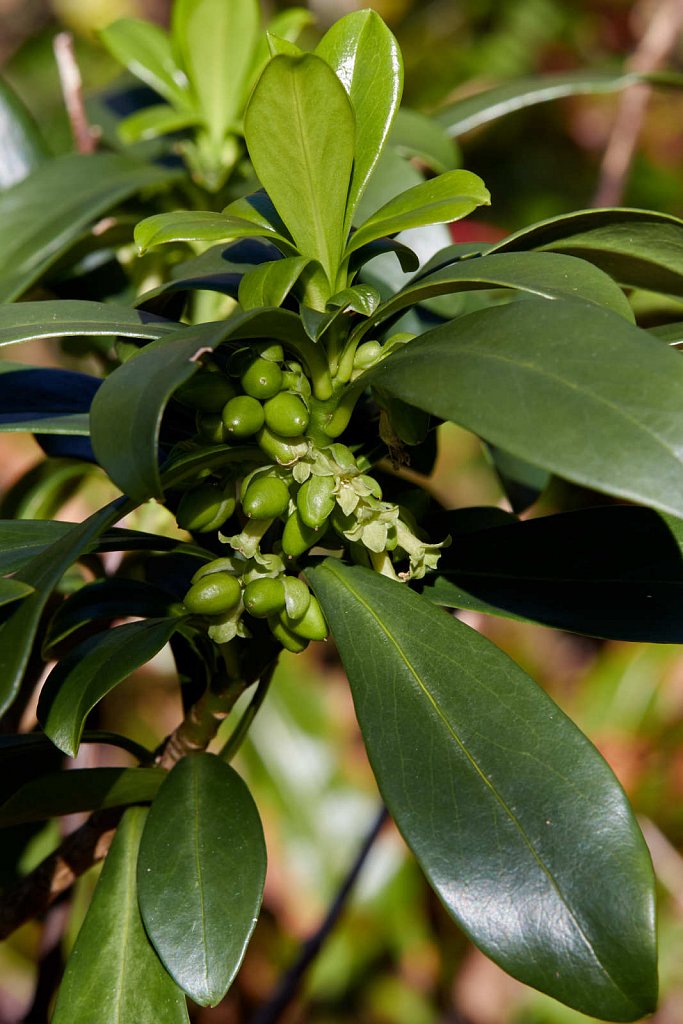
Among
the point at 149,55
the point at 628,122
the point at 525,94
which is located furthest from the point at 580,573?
the point at 628,122

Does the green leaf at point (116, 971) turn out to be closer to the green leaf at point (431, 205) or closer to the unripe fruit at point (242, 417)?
the unripe fruit at point (242, 417)

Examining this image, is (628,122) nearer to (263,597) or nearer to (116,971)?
(263,597)

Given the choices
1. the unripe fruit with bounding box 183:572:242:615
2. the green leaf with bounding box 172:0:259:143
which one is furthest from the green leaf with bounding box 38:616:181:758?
the green leaf with bounding box 172:0:259:143

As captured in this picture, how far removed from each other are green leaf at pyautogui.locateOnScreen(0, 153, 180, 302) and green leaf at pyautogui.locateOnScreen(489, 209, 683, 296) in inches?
17.0

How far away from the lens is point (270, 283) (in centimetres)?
59

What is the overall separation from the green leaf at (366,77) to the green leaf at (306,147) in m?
0.02

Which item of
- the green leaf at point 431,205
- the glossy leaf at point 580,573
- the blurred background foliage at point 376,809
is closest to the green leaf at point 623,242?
the green leaf at point 431,205

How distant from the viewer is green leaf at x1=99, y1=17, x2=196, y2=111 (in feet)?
3.44

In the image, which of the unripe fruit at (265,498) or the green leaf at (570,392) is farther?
the unripe fruit at (265,498)

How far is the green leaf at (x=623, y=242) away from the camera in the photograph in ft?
2.15

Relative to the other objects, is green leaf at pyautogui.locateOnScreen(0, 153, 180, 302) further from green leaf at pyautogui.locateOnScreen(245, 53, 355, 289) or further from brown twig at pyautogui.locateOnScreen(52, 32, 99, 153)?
green leaf at pyautogui.locateOnScreen(245, 53, 355, 289)

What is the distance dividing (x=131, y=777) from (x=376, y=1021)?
179 centimetres

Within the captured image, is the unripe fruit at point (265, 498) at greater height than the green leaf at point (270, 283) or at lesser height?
lesser

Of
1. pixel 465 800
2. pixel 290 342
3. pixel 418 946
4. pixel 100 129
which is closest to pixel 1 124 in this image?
pixel 100 129
